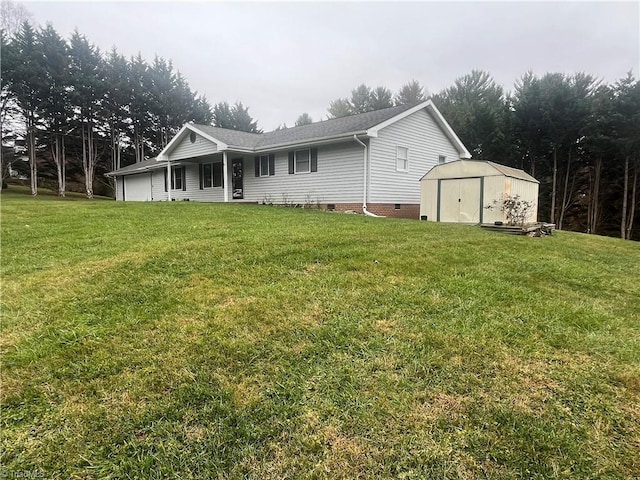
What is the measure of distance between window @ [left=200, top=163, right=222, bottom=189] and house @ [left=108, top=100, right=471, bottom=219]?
0.05 m

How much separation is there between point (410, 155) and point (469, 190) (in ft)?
11.9

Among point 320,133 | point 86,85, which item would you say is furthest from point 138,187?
point 320,133

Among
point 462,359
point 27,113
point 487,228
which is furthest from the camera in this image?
point 27,113

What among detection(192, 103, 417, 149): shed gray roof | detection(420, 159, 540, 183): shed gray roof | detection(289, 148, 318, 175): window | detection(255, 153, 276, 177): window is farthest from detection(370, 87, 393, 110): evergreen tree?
detection(420, 159, 540, 183): shed gray roof

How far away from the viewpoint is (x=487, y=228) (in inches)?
414

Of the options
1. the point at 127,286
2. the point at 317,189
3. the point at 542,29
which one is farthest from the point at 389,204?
the point at 127,286

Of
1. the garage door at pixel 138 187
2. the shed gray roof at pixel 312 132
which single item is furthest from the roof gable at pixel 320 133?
the garage door at pixel 138 187

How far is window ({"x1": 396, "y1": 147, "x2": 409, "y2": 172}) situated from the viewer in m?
14.6

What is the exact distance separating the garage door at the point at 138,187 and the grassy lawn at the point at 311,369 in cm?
2059

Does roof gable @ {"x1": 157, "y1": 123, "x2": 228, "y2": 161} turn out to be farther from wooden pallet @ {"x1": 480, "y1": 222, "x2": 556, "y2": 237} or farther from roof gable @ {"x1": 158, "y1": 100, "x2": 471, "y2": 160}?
wooden pallet @ {"x1": 480, "y1": 222, "x2": 556, "y2": 237}

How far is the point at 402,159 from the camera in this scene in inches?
585

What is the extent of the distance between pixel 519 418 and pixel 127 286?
373 cm

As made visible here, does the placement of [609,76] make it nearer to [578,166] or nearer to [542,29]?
[578,166]

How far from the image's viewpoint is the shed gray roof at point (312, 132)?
45.3 ft
